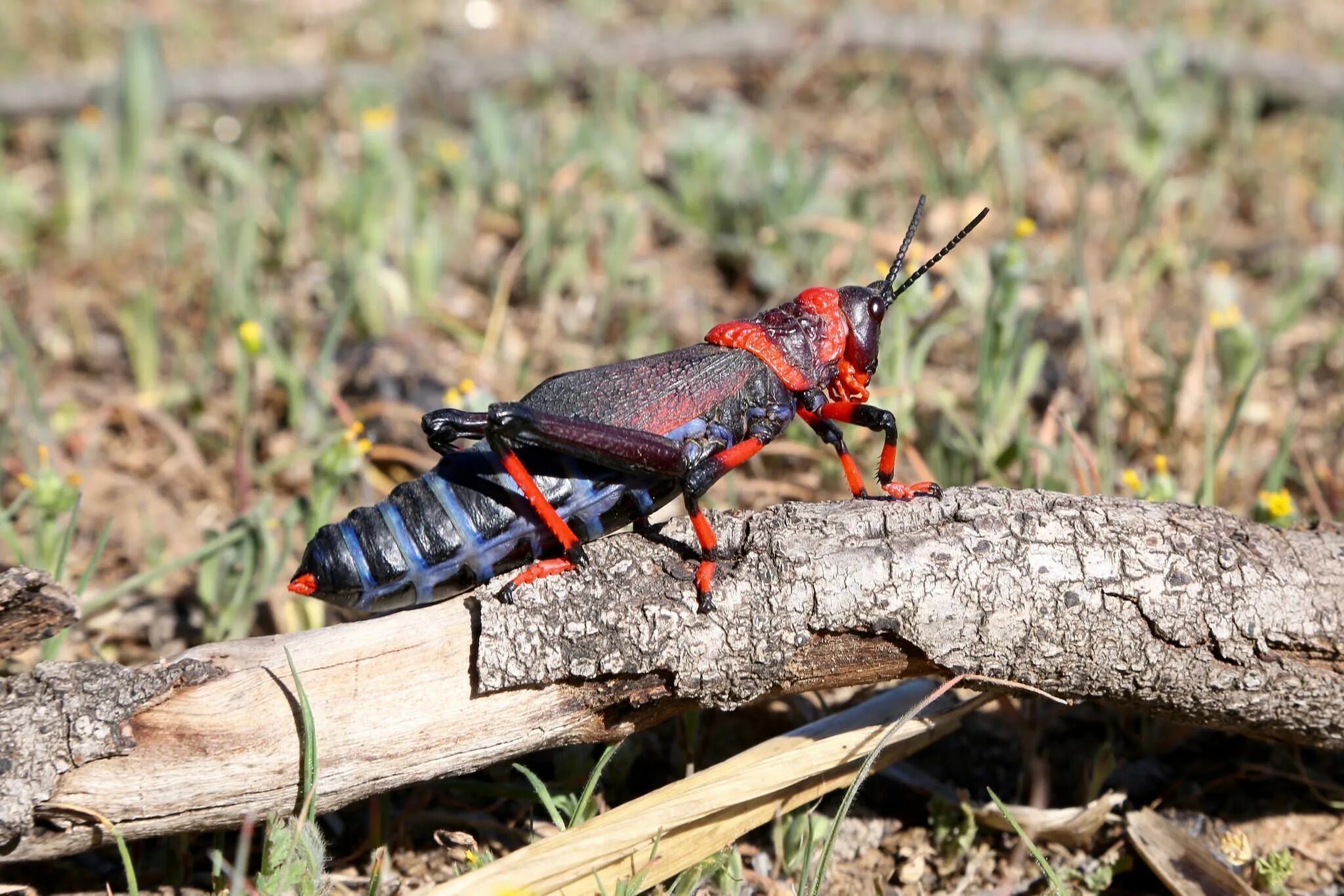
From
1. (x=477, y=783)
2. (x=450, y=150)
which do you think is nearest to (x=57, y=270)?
(x=450, y=150)

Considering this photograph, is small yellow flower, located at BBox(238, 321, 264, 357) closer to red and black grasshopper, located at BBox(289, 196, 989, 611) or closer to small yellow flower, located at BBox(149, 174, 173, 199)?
red and black grasshopper, located at BBox(289, 196, 989, 611)

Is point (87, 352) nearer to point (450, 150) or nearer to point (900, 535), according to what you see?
point (450, 150)

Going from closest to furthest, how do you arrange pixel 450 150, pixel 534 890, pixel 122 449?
1. pixel 534 890
2. pixel 122 449
3. pixel 450 150

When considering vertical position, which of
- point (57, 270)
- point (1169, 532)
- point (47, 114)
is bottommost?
point (1169, 532)

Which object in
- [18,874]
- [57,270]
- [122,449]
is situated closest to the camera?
[18,874]

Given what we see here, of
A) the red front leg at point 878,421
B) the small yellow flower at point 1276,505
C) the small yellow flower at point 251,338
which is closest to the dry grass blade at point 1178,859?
the small yellow flower at point 1276,505

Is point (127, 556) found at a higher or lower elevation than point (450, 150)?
lower

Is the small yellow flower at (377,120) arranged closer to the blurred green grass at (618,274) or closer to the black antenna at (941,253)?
the blurred green grass at (618,274)
